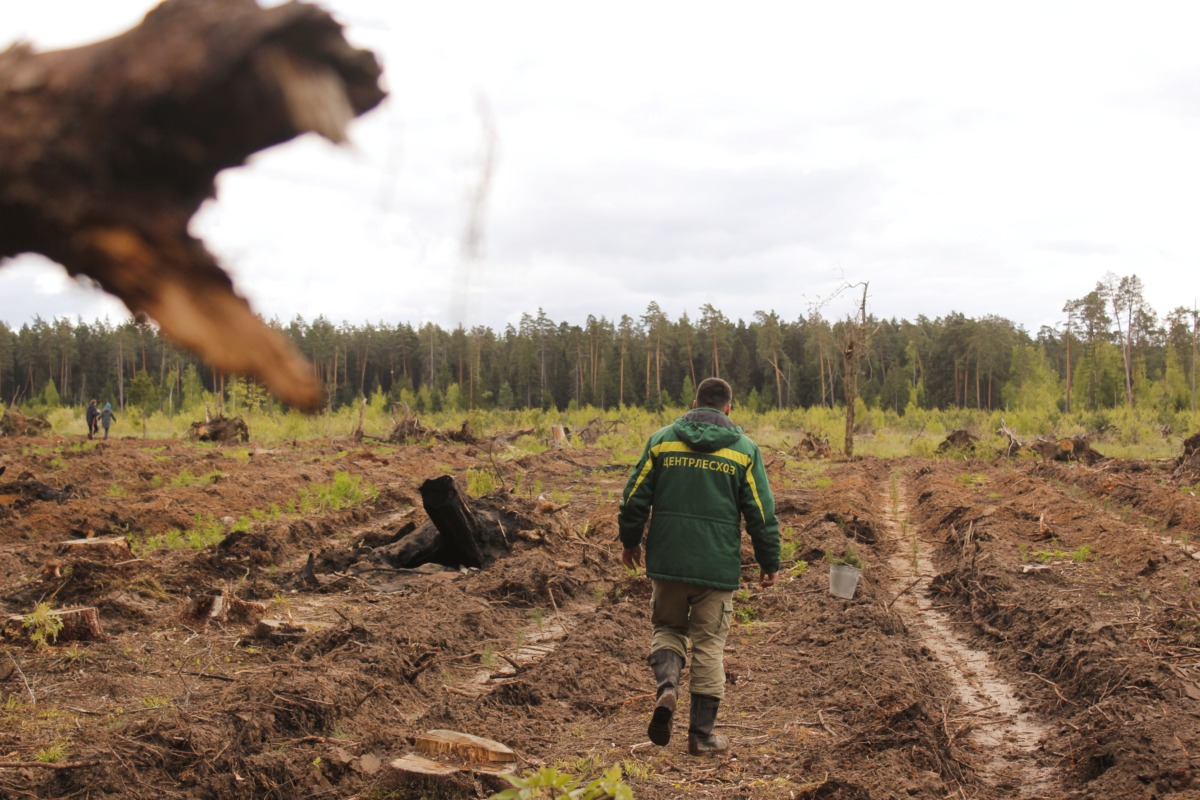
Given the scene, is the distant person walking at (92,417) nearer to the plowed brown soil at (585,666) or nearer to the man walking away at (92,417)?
the man walking away at (92,417)

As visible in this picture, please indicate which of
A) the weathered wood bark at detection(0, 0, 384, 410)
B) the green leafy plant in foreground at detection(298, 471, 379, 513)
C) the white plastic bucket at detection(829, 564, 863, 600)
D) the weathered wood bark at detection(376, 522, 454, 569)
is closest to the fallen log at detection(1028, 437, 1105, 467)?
the green leafy plant in foreground at detection(298, 471, 379, 513)

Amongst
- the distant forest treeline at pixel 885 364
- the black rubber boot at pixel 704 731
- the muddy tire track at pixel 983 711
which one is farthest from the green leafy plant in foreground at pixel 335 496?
the distant forest treeline at pixel 885 364

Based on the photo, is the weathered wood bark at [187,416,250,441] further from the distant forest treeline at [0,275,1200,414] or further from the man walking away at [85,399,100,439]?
the distant forest treeline at [0,275,1200,414]

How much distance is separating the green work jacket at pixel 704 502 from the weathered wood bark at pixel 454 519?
5.21 m

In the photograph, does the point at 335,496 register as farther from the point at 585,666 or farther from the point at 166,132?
the point at 166,132

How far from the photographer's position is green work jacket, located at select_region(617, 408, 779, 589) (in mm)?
4809

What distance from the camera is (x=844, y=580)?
8016mm

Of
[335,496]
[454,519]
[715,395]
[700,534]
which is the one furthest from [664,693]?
[335,496]

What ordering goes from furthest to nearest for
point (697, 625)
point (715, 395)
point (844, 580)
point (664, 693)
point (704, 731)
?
1. point (844, 580)
2. point (715, 395)
3. point (697, 625)
4. point (704, 731)
5. point (664, 693)

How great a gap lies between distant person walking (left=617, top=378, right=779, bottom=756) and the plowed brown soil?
1.35ft

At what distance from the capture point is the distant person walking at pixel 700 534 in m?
4.80

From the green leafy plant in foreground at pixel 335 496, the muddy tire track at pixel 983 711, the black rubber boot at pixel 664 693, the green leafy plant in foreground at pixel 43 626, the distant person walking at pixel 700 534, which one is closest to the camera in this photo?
the black rubber boot at pixel 664 693

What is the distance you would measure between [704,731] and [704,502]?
1186 millimetres

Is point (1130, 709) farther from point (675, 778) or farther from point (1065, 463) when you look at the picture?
point (1065, 463)
